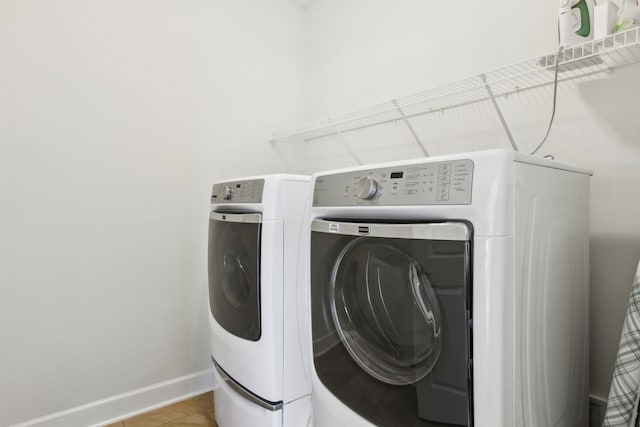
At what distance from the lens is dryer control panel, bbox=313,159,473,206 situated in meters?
0.80

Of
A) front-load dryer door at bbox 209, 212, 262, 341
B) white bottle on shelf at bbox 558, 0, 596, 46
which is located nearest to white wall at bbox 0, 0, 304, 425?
front-load dryer door at bbox 209, 212, 262, 341

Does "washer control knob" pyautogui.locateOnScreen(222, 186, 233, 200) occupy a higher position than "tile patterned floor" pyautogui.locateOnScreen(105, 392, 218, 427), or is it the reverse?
"washer control knob" pyautogui.locateOnScreen(222, 186, 233, 200)

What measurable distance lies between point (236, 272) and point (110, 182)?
2.95 ft

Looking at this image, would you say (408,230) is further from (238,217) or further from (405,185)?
(238,217)

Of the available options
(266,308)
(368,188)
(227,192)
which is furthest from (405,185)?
(227,192)

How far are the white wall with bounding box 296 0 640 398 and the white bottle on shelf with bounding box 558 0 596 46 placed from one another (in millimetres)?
244

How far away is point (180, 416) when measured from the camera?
1.93m

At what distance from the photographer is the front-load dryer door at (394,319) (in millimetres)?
786

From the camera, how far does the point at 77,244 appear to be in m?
1.80

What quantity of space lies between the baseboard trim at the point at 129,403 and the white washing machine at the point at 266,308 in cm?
69

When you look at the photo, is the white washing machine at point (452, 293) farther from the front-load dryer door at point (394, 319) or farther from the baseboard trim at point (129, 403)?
the baseboard trim at point (129, 403)

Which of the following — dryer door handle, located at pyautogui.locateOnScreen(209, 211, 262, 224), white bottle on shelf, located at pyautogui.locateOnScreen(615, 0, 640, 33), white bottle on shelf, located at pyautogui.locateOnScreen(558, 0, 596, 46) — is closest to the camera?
white bottle on shelf, located at pyautogui.locateOnScreen(615, 0, 640, 33)

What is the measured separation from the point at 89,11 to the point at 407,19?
1.63 metres

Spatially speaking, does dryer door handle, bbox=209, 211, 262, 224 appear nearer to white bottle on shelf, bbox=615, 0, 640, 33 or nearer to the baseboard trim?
the baseboard trim
